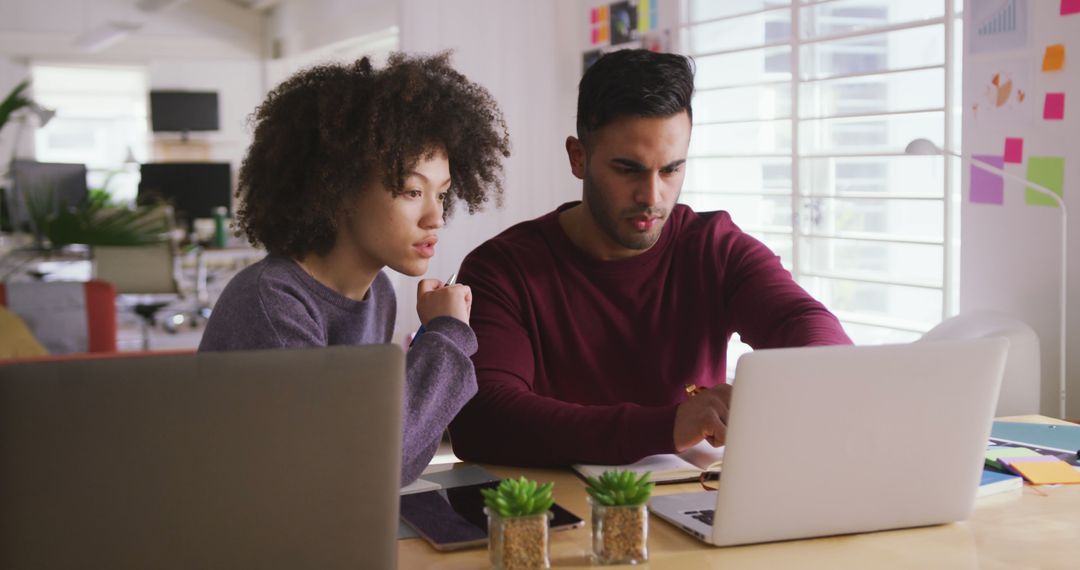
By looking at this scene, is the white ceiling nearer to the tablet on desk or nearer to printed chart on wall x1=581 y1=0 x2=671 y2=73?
printed chart on wall x1=581 y1=0 x2=671 y2=73

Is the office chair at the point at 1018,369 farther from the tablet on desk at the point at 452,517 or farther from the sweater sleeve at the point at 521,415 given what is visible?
the tablet on desk at the point at 452,517

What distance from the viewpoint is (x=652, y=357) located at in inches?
73.7

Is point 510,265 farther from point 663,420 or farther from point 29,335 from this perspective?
point 29,335

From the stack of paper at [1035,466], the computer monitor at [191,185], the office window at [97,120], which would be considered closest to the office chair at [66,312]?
the stack of paper at [1035,466]

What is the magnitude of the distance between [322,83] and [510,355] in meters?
0.50

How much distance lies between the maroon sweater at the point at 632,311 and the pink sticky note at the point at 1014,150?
5.43ft

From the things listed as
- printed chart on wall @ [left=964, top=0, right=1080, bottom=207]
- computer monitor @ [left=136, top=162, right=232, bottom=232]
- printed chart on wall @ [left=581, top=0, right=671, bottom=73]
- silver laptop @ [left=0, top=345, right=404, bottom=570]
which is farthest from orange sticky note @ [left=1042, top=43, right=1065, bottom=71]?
computer monitor @ [left=136, top=162, right=232, bottom=232]

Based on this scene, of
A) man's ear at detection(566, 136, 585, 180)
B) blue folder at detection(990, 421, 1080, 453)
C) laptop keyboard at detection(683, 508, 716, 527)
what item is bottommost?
blue folder at detection(990, 421, 1080, 453)

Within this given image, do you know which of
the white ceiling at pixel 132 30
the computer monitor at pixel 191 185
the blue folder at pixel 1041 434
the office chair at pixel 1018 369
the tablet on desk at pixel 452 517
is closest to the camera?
the tablet on desk at pixel 452 517

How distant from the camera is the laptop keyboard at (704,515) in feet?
4.06

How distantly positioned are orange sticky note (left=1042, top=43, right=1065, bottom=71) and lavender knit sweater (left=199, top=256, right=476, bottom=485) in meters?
2.37

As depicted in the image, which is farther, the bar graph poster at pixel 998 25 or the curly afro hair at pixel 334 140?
the bar graph poster at pixel 998 25

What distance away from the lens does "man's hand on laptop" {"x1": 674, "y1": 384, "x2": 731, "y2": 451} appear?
1.36 m

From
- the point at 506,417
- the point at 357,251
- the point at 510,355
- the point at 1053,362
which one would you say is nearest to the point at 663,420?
the point at 506,417
